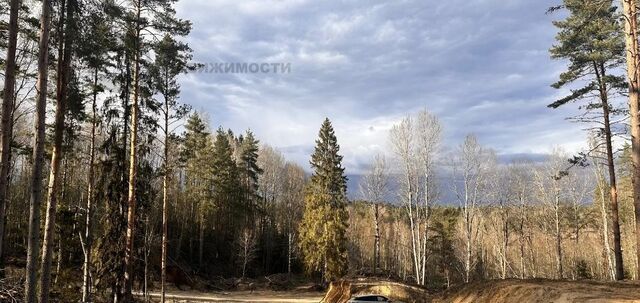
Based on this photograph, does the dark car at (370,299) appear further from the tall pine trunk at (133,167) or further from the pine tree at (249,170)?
the pine tree at (249,170)

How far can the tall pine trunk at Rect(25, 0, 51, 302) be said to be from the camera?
9.03m

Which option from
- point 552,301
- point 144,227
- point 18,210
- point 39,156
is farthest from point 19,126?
point 552,301

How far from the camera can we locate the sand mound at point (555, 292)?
5896mm

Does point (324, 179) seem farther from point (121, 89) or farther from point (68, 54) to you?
point (68, 54)

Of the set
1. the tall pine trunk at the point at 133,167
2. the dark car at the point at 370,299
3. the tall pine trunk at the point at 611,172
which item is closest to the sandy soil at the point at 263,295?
the dark car at the point at 370,299

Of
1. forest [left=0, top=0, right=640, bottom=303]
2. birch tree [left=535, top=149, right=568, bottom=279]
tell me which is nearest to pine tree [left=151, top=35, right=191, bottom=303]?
forest [left=0, top=0, right=640, bottom=303]

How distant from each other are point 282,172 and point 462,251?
2756 cm

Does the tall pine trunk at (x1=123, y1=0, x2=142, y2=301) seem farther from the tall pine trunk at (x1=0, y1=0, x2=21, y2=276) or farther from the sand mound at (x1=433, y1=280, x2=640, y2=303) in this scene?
the sand mound at (x1=433, y1=280, x2=640, y2=303)

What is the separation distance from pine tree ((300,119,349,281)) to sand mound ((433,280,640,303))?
3067 centimetres

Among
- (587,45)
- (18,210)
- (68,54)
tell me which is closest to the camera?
(68,54)

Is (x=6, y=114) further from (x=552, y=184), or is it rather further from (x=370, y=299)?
(x=552, y=184)

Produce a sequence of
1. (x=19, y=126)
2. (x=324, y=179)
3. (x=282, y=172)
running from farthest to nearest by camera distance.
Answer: (x=282, y=172), (x=324, y=179), (x=19, y=126)

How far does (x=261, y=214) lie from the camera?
5506 centimetres

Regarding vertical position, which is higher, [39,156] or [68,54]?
[68,54]
